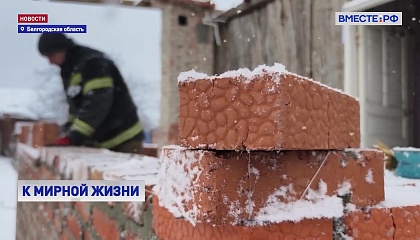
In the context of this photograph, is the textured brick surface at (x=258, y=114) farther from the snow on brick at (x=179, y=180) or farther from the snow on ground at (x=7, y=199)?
the snow on ground at (x=7, y=199)

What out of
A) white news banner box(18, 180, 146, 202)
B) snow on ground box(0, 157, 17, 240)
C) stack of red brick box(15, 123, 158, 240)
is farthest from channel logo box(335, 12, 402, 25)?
snow on ground box(0, 157, 17, 240)

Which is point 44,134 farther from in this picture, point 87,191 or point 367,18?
point 367,18

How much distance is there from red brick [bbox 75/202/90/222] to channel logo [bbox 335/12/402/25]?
4.10ft

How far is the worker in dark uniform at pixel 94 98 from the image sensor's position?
175cm

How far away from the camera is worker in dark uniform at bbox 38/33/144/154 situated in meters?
1.75

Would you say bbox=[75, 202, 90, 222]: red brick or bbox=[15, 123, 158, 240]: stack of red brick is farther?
bbox=[75, 202, 90, 222]: red brick

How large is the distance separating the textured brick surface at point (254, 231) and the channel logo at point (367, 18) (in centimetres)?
143

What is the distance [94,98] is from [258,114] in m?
1.58

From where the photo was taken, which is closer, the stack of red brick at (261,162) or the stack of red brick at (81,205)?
the stack of red brick at (261,162)

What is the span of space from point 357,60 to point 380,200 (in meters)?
1.42

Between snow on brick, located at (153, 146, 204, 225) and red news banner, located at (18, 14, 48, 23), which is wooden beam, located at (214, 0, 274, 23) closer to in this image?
red news banner, located at (18, 14, 48, 23)

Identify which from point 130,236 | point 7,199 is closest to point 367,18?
point 130,236

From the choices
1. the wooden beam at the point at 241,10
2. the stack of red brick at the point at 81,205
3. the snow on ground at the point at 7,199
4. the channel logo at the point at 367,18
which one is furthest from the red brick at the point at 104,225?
the wooden beam at the point at 241,10

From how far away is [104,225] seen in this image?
61 cm
